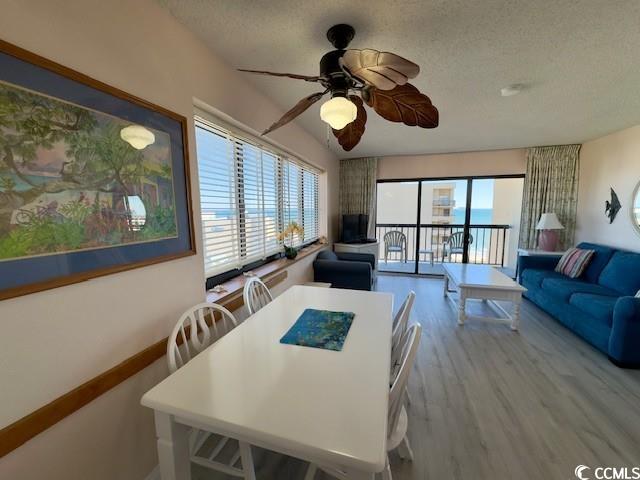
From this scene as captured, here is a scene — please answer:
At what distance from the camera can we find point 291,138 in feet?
9.70

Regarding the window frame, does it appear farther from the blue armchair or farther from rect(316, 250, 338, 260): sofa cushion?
the blue armchair

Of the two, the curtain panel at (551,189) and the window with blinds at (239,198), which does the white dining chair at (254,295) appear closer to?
the window with blinds at (239,198)

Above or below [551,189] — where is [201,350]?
below

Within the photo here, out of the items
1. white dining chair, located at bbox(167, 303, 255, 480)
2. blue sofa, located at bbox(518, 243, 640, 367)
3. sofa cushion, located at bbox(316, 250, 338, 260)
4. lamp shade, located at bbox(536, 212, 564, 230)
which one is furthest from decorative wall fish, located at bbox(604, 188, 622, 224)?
white dining chair, located at bbox(167, 303, 255, 480)

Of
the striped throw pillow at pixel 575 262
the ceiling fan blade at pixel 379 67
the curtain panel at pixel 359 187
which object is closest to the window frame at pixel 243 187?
the ceiling fan blade at pixel 379 67

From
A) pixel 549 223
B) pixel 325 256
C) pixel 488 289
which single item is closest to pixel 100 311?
pixel 325 256

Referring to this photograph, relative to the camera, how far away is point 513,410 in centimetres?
178

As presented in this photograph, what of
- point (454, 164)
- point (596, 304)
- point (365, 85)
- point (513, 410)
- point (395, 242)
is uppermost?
point (454, 164)

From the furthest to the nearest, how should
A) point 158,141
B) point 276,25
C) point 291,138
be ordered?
point 291,138, point 276,25, point 158,141

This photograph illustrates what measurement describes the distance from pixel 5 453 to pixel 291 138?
2.89 metres

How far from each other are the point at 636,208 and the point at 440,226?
2578 mm

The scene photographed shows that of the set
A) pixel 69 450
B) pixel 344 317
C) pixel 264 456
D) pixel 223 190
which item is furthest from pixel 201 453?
pixel 223 190

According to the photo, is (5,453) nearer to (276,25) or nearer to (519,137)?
(276,25)

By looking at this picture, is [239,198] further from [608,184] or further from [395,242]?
[608,184]
